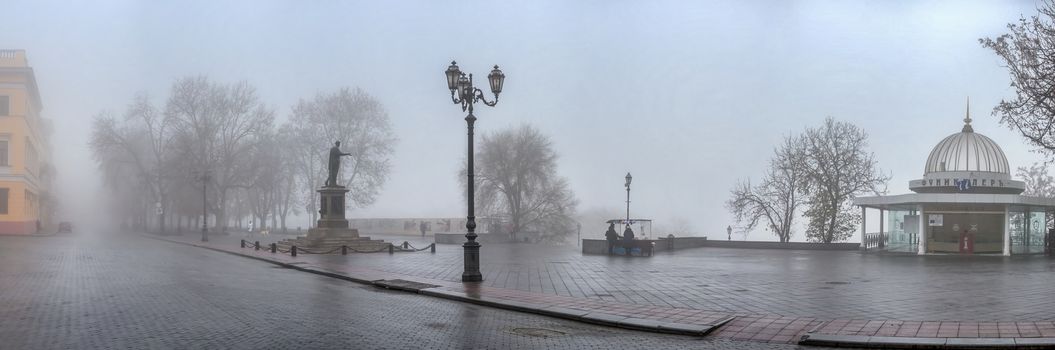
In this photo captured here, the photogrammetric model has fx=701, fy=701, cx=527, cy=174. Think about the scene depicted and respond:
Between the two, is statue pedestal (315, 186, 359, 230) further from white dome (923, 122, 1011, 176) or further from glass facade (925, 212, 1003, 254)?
white dome (923, 122, 1011, 176)

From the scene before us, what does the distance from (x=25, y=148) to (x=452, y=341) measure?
2276 inches

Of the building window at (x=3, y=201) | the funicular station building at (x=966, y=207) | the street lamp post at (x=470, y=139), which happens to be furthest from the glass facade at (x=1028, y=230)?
the building window at (x=3, y=201)

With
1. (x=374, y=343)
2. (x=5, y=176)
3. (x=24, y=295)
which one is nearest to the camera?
(x=374, y=343)

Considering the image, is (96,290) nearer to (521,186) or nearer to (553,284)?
(553,284)

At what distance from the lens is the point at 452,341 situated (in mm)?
8031

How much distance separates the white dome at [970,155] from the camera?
31594mm

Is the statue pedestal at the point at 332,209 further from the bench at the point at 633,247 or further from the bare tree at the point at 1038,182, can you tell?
the bare tree at the point at 1038,182

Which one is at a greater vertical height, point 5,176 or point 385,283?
point 5,176

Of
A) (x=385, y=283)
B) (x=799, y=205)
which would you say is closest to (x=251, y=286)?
(x=385, y=283)

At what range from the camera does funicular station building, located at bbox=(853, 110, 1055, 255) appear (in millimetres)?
28703

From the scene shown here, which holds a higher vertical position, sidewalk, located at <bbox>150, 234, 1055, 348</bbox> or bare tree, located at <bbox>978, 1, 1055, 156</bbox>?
bare tree, located at <bbox>978, 1, 1055, 156</bbox>

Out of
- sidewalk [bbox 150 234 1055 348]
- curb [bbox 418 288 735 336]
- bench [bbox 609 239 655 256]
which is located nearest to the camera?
sidewalk [bbox 150 234 1055 348]

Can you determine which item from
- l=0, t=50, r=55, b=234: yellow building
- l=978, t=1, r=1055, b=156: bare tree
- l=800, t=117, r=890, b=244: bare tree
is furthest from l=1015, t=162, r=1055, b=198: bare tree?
l=0, t=50, r=55, b=234: yellow building

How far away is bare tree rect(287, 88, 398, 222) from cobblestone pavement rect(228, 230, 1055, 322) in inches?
1524
